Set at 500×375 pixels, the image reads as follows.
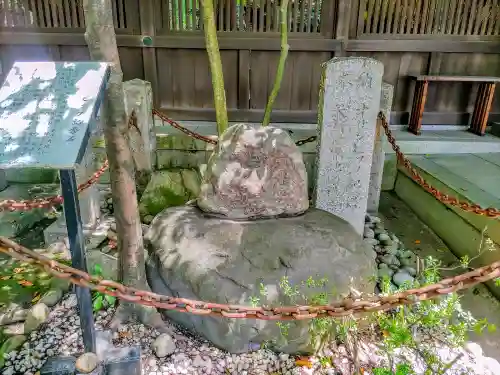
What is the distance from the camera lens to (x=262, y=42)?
6.70 meters

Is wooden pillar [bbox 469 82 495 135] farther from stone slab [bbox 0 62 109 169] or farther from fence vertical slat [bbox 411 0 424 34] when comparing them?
stone slab [bbox 0 62 109 169]

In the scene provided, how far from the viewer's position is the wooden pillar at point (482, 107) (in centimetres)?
677

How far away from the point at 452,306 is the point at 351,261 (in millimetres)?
1120

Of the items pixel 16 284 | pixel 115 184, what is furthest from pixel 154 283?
pixel 16 284

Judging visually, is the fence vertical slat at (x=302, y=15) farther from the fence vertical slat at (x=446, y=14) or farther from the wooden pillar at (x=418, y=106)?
the fence vertical slat at (x=446, y=14)

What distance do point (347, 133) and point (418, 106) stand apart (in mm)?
3167

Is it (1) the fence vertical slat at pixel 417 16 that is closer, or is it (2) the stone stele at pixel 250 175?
(2) the stone stele at pixel 250 175

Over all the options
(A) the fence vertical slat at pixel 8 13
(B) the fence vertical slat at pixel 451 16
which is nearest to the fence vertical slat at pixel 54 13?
(A) the fence vertical slat at pixel 8 13

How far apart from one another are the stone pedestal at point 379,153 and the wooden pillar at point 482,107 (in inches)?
102

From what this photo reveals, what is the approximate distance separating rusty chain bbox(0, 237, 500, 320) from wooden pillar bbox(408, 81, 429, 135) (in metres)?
5.54

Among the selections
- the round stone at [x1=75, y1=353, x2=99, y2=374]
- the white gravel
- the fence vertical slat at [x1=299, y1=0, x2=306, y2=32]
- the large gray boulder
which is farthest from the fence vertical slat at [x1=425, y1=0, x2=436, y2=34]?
the round stone at [x1=75, y1=353, x2=99, y2=374]

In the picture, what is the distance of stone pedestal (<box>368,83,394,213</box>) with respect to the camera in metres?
5.00

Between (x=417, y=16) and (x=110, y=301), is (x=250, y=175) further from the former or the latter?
(x=417, y=16)

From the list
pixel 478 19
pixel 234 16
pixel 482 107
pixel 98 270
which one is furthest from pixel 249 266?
pixel 478 19
